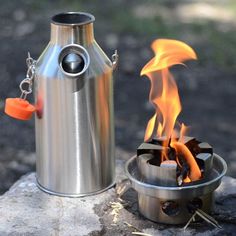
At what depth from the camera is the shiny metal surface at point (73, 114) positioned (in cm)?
243

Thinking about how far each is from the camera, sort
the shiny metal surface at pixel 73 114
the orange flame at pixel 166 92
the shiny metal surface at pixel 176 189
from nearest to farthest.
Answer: the shiny metal surface at pixel 176 189
the shiny metal surface at pixel 73 114
the orange flame at pixel 166 92

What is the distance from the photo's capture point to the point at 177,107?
2557 mm

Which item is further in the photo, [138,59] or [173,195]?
[138,59]

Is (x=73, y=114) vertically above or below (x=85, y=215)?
above

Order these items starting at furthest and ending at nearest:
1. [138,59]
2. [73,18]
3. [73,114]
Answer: [138,59], [73,18], [73,114]

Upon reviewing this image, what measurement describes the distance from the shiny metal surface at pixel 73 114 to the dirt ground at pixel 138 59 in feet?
4.28

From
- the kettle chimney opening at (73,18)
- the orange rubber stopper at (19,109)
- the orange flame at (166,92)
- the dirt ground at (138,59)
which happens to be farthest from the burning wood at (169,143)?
the dirt ground at (138,59)

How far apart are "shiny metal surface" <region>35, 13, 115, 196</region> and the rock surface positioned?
0.07 meters

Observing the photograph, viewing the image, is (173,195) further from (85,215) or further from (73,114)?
(73,114)

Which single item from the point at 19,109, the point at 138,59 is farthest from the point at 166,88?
the point at 138,59

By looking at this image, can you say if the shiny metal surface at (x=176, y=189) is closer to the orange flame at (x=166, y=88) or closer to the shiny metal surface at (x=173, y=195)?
the shiny metal surface at (x=173, y=195)

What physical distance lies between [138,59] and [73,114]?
310 cm

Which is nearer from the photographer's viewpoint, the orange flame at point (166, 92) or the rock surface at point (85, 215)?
the rock surface at point (85, 215)

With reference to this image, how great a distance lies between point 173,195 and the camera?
2.28m
